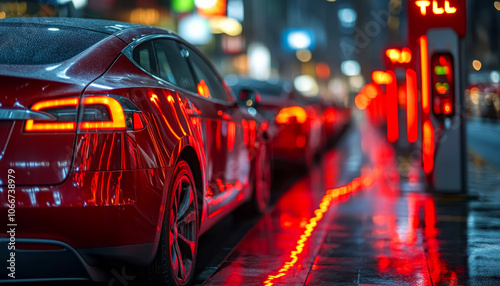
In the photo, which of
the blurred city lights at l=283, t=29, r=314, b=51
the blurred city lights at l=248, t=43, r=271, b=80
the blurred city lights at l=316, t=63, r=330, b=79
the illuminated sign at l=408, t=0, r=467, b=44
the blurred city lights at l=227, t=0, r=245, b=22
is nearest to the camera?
the illuminated sign at l=408, t=0, r=467, b=44

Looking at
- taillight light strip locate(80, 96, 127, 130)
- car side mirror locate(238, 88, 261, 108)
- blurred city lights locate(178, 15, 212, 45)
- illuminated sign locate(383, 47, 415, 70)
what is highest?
blurred city lights locate(178, 15, 212, 45)

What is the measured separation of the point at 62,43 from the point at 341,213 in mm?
4445

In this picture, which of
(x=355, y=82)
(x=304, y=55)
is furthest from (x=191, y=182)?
(x=355, y=82)

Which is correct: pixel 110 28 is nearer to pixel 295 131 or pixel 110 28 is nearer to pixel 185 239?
pixel 185 239

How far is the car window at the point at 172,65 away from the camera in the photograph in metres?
4.96

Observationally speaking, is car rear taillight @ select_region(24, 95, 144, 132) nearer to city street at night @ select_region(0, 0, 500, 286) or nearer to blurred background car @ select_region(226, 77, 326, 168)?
city street at night @ select_region(0, 0, 500, 286)

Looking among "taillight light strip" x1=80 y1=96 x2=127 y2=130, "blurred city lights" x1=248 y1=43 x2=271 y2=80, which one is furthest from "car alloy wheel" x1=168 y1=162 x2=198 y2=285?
"blurred city lights" x1=248 y1=43 x2=271 y2=80

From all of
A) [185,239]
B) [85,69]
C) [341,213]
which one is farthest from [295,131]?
[85,69]

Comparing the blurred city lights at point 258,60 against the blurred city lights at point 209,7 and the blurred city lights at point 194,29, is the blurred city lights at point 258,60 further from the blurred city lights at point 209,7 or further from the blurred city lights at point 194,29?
the blurred city lights at point 209,7

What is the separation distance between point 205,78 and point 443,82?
4322mm

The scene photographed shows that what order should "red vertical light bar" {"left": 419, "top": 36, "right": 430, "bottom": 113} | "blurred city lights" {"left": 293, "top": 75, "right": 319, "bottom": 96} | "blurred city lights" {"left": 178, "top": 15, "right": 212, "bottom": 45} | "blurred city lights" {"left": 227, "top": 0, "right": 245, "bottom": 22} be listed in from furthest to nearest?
"blurred city lights" {"left": 293, "top": 75, "right": 319, "bottom": 96}, "blurred city lights" {"left": 227, "top": 0, "right": 245, "bottom": 22}, "blurred city lights" {"left": 178, "top": 15, "right": 212, "bottom": 45}, "red vertical light bar" {"left": 419, "top": 36, "right": 430, "bottom": 113}

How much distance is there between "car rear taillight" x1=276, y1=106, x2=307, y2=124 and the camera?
11375 mm

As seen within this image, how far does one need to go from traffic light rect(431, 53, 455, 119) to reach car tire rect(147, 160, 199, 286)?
5.39m

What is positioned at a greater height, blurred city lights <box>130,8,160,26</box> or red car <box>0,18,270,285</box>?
blurred city lights <box>130,8,160,26</box>
